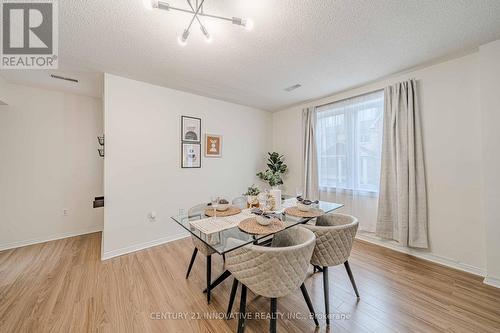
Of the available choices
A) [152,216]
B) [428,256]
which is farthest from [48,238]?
[428,256]

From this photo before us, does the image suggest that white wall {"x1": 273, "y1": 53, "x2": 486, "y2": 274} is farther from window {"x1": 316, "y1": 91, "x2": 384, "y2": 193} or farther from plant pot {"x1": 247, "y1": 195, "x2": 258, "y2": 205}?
plant pot {"x1": 247, "y1": 195, "x2": 258, "y2": 205}

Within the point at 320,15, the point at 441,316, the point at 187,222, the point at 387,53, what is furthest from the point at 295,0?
the point at 441,316

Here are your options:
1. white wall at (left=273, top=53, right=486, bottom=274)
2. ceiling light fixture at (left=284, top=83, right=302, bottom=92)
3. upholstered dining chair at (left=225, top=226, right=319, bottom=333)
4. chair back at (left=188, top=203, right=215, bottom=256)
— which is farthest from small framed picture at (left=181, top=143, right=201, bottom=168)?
white wall at (left=273, top=53, right=486, bottom=274)

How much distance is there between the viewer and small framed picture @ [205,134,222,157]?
340 centimetres

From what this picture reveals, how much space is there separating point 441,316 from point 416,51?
2621 mm

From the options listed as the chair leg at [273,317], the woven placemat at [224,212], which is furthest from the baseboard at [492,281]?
the woven placemat at [224,212]

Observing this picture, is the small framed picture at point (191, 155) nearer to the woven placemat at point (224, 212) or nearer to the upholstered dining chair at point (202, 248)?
the upholstered dining chair at point (202, 248)

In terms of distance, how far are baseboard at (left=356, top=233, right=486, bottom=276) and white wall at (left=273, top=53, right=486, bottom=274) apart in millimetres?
11

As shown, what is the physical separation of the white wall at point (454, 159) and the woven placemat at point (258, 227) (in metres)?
2.28

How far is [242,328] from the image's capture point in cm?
124

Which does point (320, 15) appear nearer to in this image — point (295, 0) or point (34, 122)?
point (295, 0)

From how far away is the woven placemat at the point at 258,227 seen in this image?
1382 mm

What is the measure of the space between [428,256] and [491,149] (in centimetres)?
144

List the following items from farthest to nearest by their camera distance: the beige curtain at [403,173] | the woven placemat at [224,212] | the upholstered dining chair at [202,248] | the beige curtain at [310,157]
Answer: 1. the beige curtain at [310,157]
2. the beige curtain at [403,173]
3. the woven placemat at [224,212]
4. the upholstered dining chair at [202,248]
